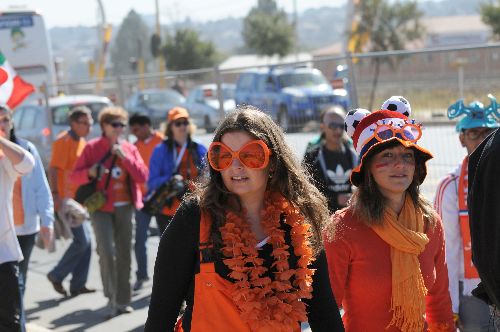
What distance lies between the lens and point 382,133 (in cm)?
404

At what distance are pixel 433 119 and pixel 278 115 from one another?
2658 millimetres

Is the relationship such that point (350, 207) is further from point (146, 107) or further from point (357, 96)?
point (146, 107)

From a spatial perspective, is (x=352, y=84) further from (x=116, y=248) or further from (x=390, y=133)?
(x=390, y=133)

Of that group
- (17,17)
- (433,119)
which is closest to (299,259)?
(433,119)

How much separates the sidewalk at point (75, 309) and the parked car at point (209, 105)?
1979 mm

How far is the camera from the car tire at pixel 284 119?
1026 centimetres

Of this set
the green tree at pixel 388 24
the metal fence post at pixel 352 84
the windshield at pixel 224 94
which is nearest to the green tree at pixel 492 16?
the green tree at pixel 388 24

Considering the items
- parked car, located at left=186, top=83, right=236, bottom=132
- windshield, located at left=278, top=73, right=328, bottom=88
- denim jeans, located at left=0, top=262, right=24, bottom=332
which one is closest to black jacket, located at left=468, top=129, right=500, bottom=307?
denim jeans, located at left=0, top=262, right=24, bottom=332

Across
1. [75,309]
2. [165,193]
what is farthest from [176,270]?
[75,309]

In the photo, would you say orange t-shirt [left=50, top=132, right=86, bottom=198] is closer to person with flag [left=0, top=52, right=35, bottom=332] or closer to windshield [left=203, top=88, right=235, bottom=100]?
windshield [left=203, top=88, right=235, bottom=100]

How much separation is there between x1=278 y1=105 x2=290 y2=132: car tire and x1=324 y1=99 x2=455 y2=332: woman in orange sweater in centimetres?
593

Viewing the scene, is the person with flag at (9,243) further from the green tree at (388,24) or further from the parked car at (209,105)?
the green tree at (388,24)

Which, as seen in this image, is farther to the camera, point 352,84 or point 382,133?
point 352,84

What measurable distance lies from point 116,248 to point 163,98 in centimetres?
660
